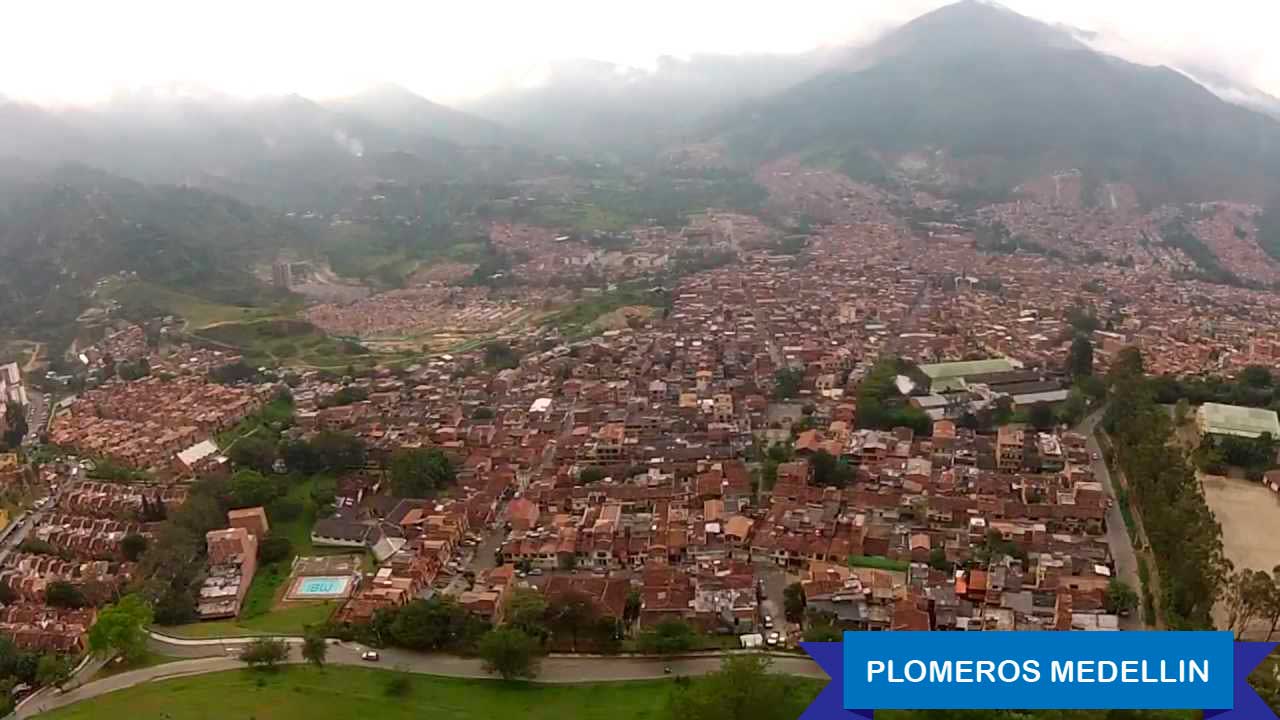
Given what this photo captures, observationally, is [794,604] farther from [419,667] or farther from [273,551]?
[273,551]

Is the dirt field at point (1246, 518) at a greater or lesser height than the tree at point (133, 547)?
greater

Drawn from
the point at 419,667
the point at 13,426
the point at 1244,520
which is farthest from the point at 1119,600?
the point at 13,426

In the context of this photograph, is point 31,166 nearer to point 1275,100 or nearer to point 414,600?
point 414,600

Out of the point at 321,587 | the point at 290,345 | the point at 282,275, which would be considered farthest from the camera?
the point at 282,275

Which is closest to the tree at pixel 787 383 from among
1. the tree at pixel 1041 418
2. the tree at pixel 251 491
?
the tree at pixel 1041 418

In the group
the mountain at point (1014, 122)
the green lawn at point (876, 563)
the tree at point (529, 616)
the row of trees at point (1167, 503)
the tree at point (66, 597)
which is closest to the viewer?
the row of trees at point (1167, 503)

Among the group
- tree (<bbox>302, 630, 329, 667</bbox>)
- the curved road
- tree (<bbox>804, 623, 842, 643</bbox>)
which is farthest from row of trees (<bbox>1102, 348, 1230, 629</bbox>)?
tree (<bbox>302, 630, 329, 667</bbox>)

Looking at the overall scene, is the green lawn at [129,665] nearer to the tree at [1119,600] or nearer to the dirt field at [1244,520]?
the tree at [1119,600]
